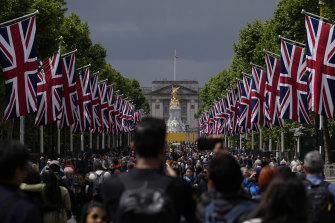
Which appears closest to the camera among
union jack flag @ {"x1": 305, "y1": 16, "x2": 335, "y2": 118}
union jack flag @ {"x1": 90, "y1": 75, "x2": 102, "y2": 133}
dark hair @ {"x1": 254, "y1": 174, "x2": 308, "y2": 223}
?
dark hair @ {"x1": 254, "y1": 174, "x2": 308, "y2": 223}

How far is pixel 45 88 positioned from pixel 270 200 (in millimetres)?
24801

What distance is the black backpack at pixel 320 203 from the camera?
8.04m

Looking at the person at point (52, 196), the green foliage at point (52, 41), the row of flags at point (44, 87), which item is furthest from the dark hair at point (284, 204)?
the green foliage at point (52, 41)

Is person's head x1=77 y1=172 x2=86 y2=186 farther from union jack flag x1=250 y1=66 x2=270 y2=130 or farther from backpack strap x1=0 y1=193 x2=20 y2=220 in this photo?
union jack flag x1=250 y1=66 x2=270 y2=130

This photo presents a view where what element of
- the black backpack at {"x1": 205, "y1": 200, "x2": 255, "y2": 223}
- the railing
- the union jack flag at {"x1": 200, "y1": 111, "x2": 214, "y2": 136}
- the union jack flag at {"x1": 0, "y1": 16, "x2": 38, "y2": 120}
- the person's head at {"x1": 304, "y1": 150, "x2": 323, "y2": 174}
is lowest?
the railing

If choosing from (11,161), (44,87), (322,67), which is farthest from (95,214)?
(44,87)

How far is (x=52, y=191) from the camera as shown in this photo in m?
10.7

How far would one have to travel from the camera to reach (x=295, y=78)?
27.5 meters

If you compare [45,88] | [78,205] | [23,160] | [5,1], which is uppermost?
[5,1]

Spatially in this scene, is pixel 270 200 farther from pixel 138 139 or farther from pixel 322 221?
pixel 322 221

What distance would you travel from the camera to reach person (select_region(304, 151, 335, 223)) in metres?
8.05

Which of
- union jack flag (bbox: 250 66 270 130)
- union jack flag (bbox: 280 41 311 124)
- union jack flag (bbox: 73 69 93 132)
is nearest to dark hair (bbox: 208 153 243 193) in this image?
union jack flag (bbox: 280 41 311 124)

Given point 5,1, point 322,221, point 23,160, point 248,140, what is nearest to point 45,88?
point 5,1

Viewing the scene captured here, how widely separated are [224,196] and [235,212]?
0.19 metres
